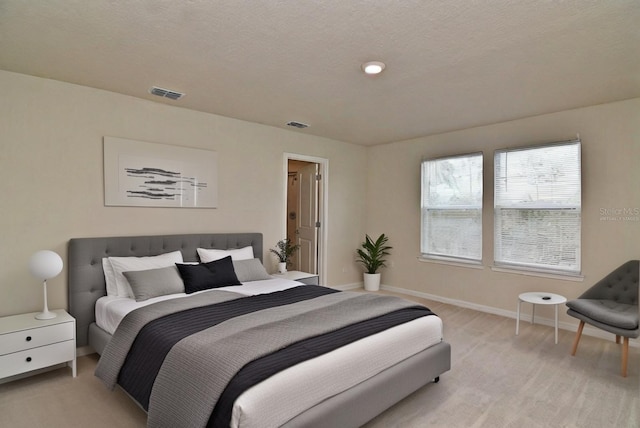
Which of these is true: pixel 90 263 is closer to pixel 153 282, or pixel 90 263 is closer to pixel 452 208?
pixel 153 282

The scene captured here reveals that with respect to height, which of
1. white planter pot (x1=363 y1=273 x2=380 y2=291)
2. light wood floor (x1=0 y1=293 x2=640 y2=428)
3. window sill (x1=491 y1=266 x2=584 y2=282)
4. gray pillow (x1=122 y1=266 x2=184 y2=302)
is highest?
gray pillow (x1=122 y1=266 x2=184 y2=302)

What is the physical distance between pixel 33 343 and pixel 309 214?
13.0 feet

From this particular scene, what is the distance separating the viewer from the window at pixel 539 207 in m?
4.03

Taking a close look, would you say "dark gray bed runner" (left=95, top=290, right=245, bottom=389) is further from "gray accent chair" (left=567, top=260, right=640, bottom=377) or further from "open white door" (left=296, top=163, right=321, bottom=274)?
"gray accent chair" (left=567, top=260, right=640, bottom=377)

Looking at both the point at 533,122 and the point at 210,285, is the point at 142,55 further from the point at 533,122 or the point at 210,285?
the point at 533,122

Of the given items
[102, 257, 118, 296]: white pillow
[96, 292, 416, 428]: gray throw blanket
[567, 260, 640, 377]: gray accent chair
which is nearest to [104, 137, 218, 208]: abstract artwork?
[102, 257, 118, 296]: white pillow

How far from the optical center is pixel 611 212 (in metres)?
3.78

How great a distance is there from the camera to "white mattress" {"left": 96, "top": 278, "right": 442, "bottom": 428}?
167cm

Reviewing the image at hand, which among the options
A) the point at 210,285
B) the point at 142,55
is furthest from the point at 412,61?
the point at 210,285

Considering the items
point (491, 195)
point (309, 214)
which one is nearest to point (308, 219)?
point (309, 214)

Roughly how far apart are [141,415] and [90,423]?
0.96 feet

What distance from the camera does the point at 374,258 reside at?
589 cm

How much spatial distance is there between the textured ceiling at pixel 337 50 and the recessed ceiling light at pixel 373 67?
3.2 inches

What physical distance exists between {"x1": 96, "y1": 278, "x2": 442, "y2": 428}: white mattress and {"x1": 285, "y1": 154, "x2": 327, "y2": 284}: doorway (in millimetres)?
3048
